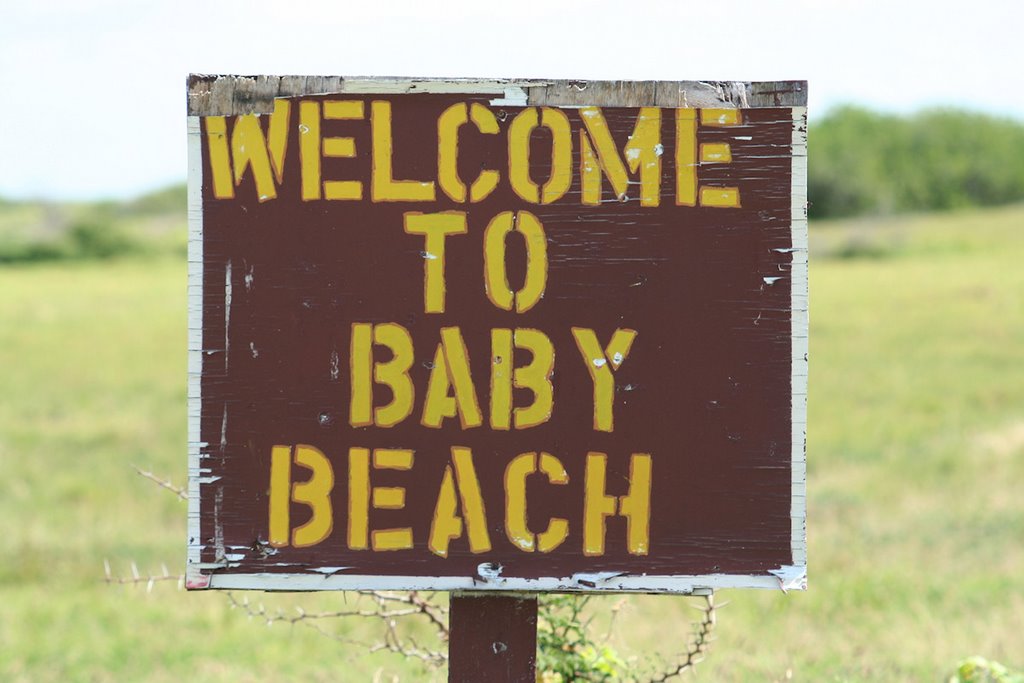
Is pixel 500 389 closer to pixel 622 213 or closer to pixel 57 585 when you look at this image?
pixel 622 213

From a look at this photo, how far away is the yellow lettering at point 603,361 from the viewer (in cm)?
220

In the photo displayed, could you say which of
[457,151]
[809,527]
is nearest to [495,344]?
[457,151]

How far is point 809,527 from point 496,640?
528 centimetres

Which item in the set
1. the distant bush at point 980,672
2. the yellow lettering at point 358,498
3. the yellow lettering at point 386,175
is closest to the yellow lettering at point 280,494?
the yellow lettering at point 358,498

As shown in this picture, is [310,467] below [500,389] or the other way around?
below

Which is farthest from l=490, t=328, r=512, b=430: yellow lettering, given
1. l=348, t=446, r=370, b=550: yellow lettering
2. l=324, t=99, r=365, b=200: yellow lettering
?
l=324, t=99, r=365, b=200: yellow lettering

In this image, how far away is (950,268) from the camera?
92.1 ft

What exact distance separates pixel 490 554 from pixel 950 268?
27817 mm

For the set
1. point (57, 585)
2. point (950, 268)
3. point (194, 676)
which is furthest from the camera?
point (950, 268)

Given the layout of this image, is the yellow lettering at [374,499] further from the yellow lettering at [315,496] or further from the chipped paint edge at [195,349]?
the chipped paint edge at [195,349]

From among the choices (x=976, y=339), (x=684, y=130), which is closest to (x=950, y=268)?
(x=976, y=339)

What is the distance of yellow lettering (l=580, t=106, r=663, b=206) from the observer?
86.4 inches

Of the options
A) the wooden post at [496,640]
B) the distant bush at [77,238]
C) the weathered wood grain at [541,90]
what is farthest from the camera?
the distant bush at [77,238]

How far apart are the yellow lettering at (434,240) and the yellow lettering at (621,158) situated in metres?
0.24
